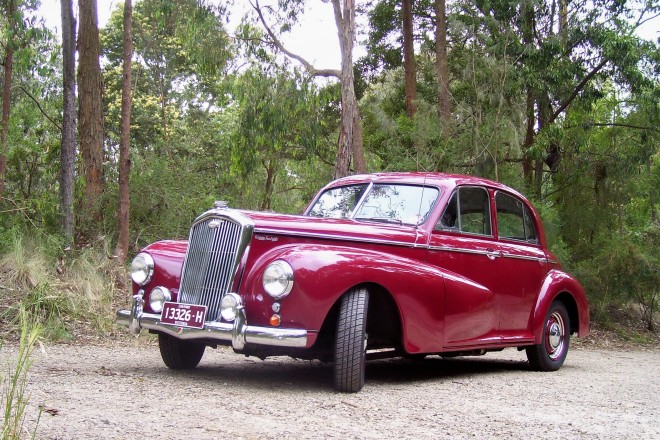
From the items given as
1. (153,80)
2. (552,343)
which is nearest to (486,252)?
(552,343)

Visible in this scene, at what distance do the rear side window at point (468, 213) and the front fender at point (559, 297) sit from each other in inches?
42.6

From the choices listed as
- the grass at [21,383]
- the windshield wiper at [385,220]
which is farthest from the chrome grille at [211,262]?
the grass at [21,383]

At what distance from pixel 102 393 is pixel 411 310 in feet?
8.00

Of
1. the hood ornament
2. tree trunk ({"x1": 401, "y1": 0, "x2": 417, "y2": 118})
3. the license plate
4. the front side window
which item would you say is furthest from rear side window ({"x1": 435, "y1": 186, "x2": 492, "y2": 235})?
tree trunk ({"x1": 401, "y1": 0, "x2": 417, "y2": 118})

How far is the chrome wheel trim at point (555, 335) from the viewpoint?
8219 mm

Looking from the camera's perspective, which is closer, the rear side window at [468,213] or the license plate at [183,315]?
the license plate at [183,315]

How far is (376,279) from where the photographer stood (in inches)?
224

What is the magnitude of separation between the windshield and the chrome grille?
1.51 m

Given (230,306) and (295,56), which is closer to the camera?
(230,306)

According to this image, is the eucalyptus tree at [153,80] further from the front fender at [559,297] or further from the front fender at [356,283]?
the front fender at [356,283]

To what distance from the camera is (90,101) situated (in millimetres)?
14031

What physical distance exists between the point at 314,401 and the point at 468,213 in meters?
2.83

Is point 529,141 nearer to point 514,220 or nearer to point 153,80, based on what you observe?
point 514,220

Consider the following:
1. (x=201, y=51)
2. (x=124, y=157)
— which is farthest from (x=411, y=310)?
(x=201, y=51)
